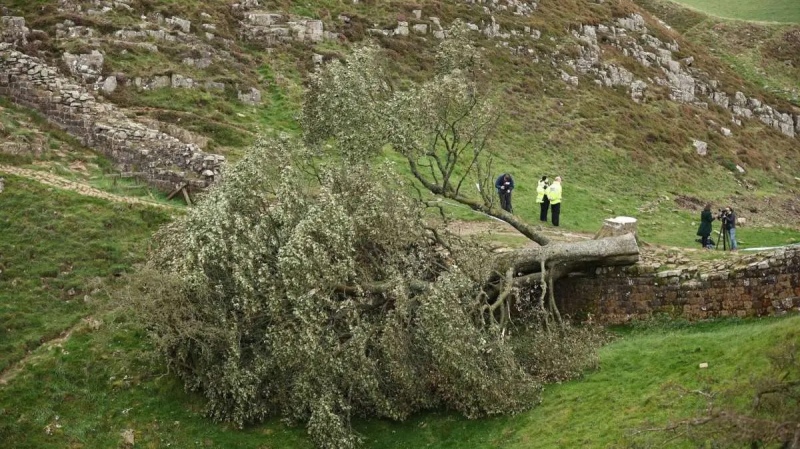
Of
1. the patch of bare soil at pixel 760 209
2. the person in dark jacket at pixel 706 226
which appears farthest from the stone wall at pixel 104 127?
the patch of bare soil at pixel 760 209

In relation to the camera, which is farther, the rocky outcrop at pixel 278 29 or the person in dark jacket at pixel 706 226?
the rocky outcrop at pixel 278 29

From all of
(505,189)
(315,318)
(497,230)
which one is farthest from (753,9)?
(315,318)

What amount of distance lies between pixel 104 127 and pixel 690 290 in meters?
26.1

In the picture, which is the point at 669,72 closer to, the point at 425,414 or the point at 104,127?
the point at 104,127

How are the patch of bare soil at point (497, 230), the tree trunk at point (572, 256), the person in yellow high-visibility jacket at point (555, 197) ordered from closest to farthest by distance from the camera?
1. the tree trunk at point (572, 256)
2. the patch of bare soil at point (497, 230)
3. the person in yellow high-visibility jacket at point (555, 197)

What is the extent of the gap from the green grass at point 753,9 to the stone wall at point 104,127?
76003 millimetres

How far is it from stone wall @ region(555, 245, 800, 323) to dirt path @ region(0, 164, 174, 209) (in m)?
16.8

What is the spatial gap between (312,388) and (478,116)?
1257 centimetres

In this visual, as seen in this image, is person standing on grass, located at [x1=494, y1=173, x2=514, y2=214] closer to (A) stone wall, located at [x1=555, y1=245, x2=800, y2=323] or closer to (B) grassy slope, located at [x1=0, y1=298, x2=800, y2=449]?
(A) stone wall, located at [x1=555, y1=245, x2=800, y2=323]

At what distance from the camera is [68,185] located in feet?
109

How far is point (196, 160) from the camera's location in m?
35.6

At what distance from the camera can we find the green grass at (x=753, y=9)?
92188mm

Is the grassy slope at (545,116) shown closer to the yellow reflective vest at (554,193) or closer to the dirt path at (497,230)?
the dirt path at (497,230)

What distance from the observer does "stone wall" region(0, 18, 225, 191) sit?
35.5 m
